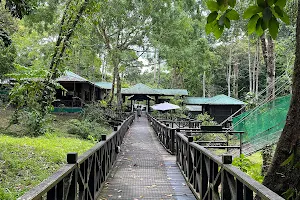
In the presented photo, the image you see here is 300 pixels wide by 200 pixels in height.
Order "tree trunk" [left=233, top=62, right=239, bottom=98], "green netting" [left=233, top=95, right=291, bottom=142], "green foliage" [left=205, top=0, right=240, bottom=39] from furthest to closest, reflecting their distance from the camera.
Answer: "tree trunk" [left=233, top=62, right=239, bottom=98] → "green netting" [left=233, top=95, right=291, bottom=142] → "green foliage" [left=205, top=0, right=240, bottom=39]

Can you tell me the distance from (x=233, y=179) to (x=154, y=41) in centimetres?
2022

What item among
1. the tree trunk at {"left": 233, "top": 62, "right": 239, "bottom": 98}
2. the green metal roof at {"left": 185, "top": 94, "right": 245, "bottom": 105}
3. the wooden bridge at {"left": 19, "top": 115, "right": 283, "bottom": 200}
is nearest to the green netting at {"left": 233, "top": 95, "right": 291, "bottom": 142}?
the wooden bridge at {"left": 19, "top": 115, "right": 283, "bottom": 200}

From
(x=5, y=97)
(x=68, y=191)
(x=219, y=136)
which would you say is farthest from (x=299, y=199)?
(x=5, y=97)

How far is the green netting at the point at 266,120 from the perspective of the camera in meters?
8.57

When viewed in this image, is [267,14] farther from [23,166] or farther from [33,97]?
[33,97]

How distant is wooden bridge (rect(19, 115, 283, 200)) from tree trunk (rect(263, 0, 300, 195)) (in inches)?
14.1

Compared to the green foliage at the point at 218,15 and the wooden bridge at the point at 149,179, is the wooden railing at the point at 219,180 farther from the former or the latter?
the green foliage at the point at 218,15

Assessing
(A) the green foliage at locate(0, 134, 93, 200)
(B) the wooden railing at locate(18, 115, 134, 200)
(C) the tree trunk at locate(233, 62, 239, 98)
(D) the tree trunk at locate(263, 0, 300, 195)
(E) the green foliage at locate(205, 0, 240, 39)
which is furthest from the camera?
(C) the tree trunk at locate(233, 62, 239, 98)

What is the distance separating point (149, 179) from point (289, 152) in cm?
405

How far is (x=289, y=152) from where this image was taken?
3.14 metres

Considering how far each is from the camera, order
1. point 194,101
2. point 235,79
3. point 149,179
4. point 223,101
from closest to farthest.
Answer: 1. point 149,179
2. point 223,101
3. point 194,101
4. point 235,79

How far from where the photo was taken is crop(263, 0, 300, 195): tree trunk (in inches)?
119

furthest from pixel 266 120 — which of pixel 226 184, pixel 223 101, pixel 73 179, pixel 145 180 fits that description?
pixel 223 101

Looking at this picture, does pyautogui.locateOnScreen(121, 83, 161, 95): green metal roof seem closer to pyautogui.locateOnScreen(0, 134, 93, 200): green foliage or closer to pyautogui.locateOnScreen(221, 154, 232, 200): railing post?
pyautogui.locateOnScreen(0, 134, 93, 200): green foliage
